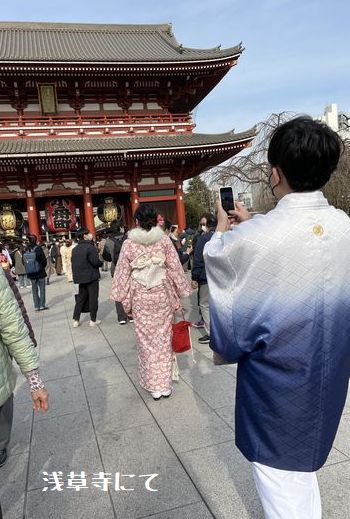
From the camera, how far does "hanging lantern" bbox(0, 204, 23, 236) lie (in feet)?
48.6

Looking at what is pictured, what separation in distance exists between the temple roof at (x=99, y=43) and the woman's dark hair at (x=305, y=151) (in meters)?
14.2

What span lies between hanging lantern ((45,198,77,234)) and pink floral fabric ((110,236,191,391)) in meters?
13.1

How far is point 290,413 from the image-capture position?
1.21 meters

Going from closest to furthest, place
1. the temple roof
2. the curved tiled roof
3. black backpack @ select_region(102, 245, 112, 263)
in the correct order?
black backpack @ select_region(102, 245, 112, 263), the curved tiled roof, the temple roof

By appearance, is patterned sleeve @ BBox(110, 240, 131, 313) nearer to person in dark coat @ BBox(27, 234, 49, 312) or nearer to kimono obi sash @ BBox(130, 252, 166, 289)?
kimono obi sash @ BBox(130, 252, 166, 289)

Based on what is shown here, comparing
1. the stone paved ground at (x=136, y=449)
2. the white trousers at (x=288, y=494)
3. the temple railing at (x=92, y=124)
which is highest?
the temple railing at (x=92, y=124)

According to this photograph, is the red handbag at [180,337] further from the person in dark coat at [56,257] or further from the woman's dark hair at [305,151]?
the person in dark coat at [56,257]

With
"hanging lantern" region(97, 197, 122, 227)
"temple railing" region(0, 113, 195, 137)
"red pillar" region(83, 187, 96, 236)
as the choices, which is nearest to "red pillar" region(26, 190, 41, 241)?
"red pillar" region(83, 187, 96, 236)

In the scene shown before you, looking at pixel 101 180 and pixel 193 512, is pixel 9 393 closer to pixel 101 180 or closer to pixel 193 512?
pixel 193 512

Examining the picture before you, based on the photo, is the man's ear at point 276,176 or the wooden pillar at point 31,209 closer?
the man's ear at point 276,176

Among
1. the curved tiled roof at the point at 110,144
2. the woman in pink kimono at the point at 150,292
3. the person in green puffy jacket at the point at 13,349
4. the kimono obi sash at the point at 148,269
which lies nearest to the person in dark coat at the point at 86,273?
the woman in pink kimono at the point at 150,292

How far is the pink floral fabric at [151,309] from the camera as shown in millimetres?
3385

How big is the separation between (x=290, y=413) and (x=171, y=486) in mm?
1358

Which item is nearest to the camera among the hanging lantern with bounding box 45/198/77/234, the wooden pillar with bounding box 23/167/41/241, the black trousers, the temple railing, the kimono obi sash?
the kimono obi sash
